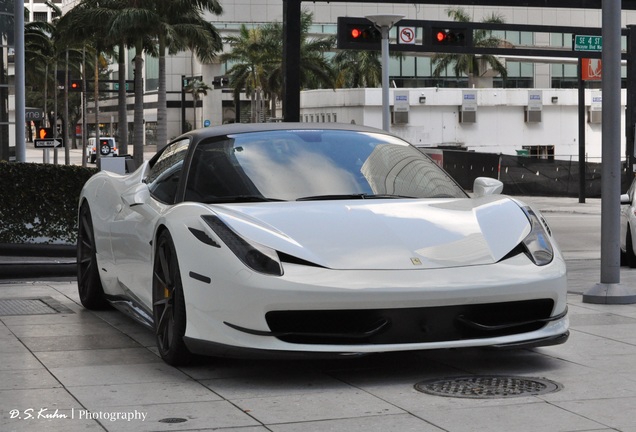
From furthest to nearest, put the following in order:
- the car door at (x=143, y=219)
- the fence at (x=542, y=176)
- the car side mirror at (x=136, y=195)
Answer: the fence at (x=542, y=176)
the car side mirror at (x=136, y=195)
the car door at (x=143, y=219)

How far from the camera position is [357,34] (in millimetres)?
26719

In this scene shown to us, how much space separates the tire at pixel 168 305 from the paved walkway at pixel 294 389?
0.35ft

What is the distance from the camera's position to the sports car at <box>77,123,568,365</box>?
18.8ft

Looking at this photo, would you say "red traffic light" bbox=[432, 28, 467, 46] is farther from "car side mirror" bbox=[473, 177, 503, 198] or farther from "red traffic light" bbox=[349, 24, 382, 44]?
"car side mirror" bbox=[473, 177, 503, 198]

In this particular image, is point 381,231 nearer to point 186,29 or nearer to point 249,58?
point 186,29

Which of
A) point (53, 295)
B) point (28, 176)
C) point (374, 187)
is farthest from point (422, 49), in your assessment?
point (374, 187)

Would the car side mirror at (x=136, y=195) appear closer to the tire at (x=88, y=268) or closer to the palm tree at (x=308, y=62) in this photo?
the tire at (x=88, y=268)

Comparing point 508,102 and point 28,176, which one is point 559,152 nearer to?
point 508,102

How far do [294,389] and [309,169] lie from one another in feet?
5.26

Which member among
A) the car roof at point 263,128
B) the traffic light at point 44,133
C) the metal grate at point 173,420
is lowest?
the metal grate at point 173,420

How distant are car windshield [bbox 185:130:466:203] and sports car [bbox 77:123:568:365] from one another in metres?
→ 0.01

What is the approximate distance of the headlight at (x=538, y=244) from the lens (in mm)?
6137

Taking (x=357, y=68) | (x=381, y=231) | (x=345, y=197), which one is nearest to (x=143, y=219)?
(x=345, y=197)

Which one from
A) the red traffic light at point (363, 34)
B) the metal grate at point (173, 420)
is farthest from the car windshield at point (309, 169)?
the red traffic light at point (363, 34)
